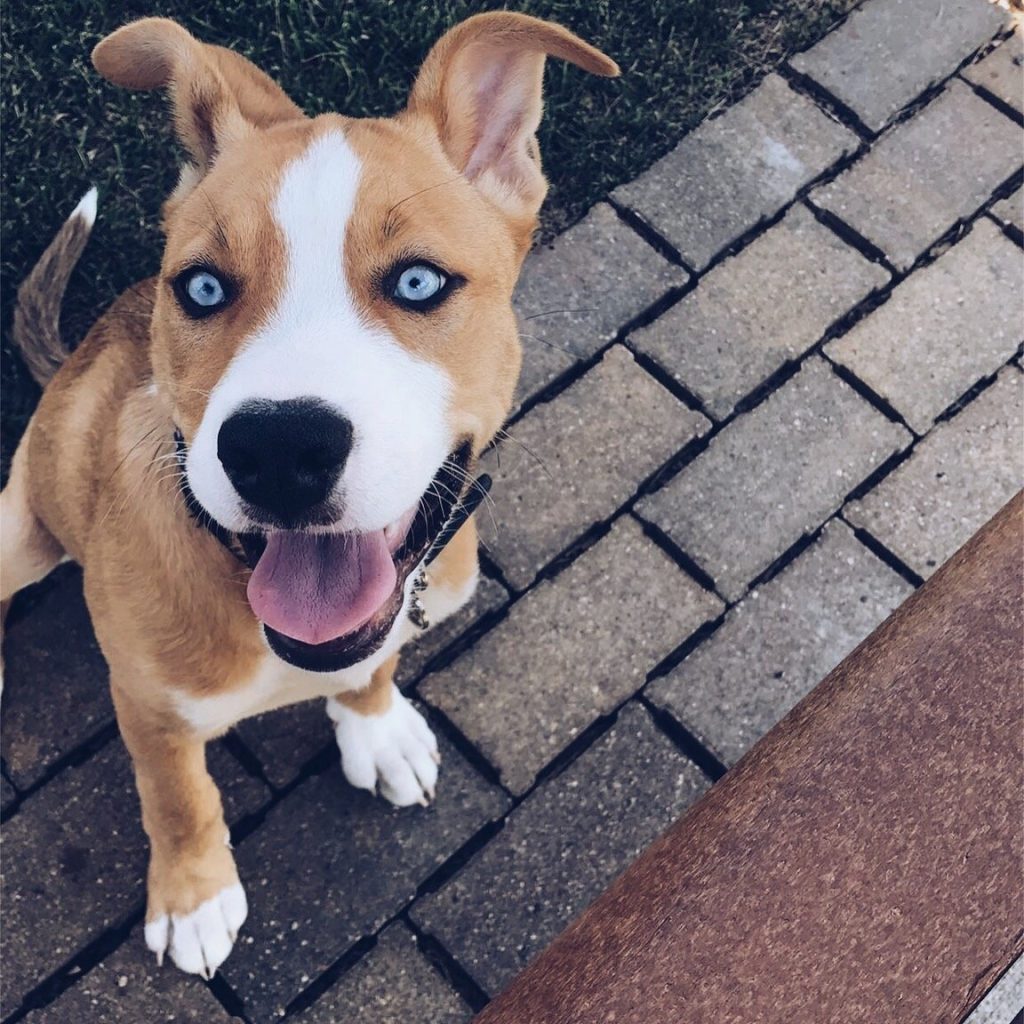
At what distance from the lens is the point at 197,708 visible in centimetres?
231

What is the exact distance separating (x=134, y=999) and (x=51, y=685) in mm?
877

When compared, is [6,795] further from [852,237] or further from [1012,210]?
[1012,210]

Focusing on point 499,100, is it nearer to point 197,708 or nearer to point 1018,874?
point 197,708

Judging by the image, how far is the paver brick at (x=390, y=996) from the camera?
8.82 feet

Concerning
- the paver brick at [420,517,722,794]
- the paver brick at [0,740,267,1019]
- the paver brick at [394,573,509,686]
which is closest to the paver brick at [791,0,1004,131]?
the paver brick at [420,517,722,794]

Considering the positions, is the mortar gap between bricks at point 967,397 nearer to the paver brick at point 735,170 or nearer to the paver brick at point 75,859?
the paver brick at point 735,170

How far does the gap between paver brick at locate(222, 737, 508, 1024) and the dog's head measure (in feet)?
3.14

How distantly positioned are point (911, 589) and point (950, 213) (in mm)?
1352

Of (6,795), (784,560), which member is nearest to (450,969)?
(6,795)

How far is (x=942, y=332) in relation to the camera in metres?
3.47

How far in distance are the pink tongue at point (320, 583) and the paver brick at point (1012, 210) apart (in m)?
2.67

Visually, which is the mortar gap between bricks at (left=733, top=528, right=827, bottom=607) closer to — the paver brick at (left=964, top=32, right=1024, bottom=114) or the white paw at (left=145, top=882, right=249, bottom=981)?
the white paw at (left=145, top=882, right=249, bottom=981)

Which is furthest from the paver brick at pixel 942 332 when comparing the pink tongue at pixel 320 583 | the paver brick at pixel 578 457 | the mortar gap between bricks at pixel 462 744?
the pink tongue at pixel 320 583

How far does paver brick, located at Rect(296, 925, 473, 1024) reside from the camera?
2.69m
